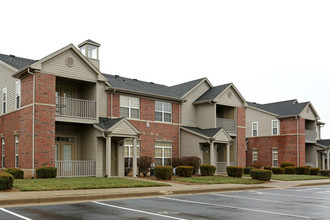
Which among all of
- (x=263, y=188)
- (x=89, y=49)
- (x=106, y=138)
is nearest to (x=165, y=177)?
(x=106, y=138)

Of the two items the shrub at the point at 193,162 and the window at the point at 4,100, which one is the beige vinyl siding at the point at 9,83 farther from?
the shrub at the point at 193,162

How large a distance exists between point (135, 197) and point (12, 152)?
1238cm

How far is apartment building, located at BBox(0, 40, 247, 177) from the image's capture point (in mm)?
22516

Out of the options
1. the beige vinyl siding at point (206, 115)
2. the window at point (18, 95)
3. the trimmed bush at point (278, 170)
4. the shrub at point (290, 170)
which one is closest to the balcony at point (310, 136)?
the shrub at point (290, 170)

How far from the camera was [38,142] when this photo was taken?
72.3 ft

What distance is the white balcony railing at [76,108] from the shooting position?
2412cm

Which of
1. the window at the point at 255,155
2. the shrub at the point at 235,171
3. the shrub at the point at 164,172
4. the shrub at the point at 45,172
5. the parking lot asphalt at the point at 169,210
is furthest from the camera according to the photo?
the window at the point at 255,155

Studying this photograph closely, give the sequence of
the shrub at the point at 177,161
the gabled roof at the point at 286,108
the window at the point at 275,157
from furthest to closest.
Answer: the window at the point at 275,157, the gabled roof at the point at 286,108, the shrub at the point at 177,161

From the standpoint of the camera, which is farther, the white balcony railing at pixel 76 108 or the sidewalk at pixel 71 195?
the white balcony railing at pixel 76 108

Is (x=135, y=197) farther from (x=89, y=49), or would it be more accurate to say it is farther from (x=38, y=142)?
(x=89, y=49)

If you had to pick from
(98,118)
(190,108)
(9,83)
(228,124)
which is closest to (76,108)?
(98,118)

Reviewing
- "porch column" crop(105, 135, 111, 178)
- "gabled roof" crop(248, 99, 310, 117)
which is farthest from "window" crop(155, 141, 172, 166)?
"gabled roof" crop(248, 99, 310, 117)

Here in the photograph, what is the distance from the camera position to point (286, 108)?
43219 millimetres

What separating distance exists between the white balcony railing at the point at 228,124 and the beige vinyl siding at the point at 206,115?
0.99 metres
